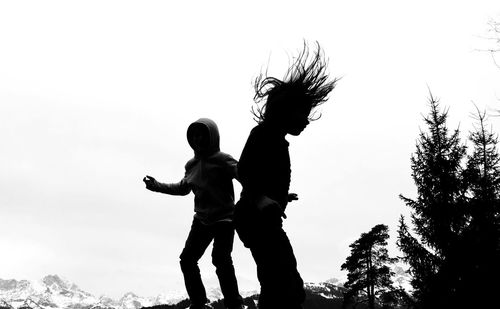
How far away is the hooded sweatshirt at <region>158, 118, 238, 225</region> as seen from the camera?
6.04m

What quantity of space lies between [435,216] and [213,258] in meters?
19.7

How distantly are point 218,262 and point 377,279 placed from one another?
4128 cm

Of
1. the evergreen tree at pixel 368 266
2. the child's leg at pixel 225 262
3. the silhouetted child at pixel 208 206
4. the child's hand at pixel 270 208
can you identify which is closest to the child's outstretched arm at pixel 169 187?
the silhouetted child at pixel 208 206

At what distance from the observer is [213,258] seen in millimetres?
5898

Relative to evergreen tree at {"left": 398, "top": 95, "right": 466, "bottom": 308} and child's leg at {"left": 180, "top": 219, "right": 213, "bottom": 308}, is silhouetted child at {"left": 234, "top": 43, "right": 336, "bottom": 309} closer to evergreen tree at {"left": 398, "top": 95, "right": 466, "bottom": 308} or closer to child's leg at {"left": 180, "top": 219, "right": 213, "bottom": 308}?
child's leg at {"left": 180, "top": 219, "right": 213, "bottom": 308}

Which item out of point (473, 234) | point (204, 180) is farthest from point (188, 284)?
point (473, 234)

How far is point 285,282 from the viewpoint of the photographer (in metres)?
3.80

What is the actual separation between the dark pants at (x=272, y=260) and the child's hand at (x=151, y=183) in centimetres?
256

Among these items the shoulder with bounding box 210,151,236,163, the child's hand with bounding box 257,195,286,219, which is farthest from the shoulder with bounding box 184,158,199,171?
the child's hand with bounding box 257,195,286,219

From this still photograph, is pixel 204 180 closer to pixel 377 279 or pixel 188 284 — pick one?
pixel 188 284

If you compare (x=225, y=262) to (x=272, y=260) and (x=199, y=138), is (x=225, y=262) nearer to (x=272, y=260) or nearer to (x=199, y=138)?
(x=199, y=138)

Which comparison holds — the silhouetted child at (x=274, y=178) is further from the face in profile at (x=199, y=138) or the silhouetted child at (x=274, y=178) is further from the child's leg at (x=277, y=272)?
the face in profile at (x=199, y=138)

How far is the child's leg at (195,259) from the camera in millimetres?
5910

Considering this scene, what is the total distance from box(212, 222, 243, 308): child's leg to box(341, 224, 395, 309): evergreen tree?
40398 millimetres
